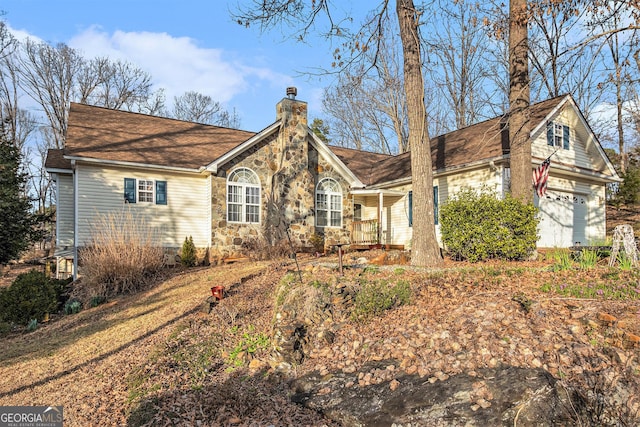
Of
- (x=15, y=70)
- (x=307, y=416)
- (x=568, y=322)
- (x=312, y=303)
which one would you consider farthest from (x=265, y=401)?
(x=15, y=70)

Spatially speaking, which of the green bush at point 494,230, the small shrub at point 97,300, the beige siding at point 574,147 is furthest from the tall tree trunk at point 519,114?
the small shrub at point 97,300

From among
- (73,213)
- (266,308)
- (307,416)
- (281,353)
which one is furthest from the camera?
(73,213)

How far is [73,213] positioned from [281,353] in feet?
38.5

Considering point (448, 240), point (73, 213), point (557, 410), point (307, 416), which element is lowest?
point (307, 416)

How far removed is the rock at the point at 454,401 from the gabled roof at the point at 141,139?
1133cm

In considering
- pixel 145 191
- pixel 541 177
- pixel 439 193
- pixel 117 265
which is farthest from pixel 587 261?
pixel 145 191

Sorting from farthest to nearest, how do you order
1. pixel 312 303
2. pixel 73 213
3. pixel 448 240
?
pixel 73 213 < pixel 448 240 < pixel 312 303

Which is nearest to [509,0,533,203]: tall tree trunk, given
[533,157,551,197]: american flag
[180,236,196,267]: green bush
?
[533,157,551,197]: american flag

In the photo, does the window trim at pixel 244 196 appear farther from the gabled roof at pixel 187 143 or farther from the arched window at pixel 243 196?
the gabled roof at pixel 187 143

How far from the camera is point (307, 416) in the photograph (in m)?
3.90

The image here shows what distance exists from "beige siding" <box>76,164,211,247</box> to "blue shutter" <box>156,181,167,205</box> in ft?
0.34

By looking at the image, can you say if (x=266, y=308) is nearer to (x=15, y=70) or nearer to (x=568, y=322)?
(x=568, y=322)

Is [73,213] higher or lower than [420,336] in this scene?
higher

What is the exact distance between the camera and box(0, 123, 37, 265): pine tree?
11883mm
